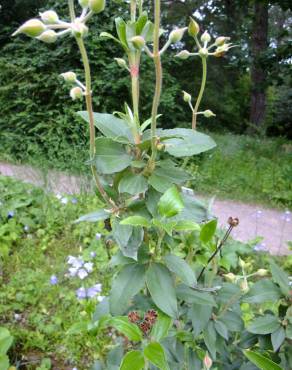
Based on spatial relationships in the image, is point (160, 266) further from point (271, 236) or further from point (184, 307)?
point (271, 236)

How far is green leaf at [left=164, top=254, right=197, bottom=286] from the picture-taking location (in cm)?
95

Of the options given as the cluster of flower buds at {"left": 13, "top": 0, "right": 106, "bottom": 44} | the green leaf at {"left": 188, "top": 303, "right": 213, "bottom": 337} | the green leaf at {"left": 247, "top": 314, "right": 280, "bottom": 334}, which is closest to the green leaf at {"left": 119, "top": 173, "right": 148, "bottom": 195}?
the cluster of flower buds at {"left": 13, "top": 0, "right": 106, "bottom": 44}

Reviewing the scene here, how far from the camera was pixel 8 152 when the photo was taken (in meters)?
6.79

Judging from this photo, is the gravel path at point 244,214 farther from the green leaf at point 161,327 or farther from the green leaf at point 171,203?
the green leaf at point 171,203

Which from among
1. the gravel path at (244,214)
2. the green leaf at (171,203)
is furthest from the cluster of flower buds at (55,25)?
the gravel path at (244,214)

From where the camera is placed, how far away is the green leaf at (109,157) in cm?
89

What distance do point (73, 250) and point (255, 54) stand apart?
5430 millimetres

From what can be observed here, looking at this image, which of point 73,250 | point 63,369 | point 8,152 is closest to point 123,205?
point 63,369

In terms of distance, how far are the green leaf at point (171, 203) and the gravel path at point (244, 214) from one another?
9.70ft

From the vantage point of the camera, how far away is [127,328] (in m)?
1.00

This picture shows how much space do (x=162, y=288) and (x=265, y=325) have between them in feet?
1.34

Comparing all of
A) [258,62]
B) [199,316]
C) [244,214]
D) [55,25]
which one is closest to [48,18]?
[55,25]

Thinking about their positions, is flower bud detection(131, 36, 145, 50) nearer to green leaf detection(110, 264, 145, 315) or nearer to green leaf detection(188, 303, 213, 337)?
green leaf detection(110, 264, 145, 315)

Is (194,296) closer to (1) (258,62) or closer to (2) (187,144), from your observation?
(2) (187,144)
